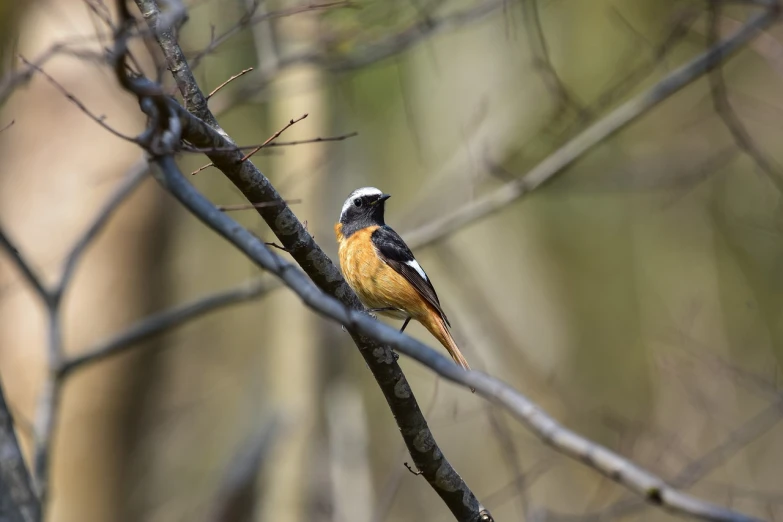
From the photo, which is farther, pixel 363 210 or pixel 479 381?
pixel 363 210

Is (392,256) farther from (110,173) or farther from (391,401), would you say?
(110,173)

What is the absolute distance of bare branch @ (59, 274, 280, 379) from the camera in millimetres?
5871

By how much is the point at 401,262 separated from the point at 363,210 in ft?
1.77

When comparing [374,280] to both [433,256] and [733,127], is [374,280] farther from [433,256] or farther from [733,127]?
[433,256]

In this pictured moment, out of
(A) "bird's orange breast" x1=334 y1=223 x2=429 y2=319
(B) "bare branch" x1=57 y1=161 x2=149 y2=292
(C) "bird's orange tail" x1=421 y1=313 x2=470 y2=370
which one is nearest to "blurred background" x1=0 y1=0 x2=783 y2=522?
(C) "bird's orange tail" x1=421 y1=313 x2=470 y2=370

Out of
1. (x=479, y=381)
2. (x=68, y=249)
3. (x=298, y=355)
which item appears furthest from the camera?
(x=298, y=355)

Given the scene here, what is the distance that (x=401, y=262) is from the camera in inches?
206

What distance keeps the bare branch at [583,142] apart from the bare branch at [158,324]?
1.63 m

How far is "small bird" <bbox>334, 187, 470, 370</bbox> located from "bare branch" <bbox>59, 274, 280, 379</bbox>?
1.18 metres

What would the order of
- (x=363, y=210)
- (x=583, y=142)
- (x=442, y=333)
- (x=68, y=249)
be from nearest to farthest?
(x=442, y=333)
(x=363, y=210)
(x=583, y=142)
(x=68, y=249)

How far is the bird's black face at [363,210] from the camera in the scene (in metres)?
5.51

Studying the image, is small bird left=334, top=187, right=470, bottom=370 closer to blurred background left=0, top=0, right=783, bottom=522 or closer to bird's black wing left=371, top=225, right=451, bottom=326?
bird's black wing left=371, top=225, right=451, bottom=326

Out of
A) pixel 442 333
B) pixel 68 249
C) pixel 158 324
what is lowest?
pixel 442 333

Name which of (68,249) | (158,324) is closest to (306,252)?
(158,324)
